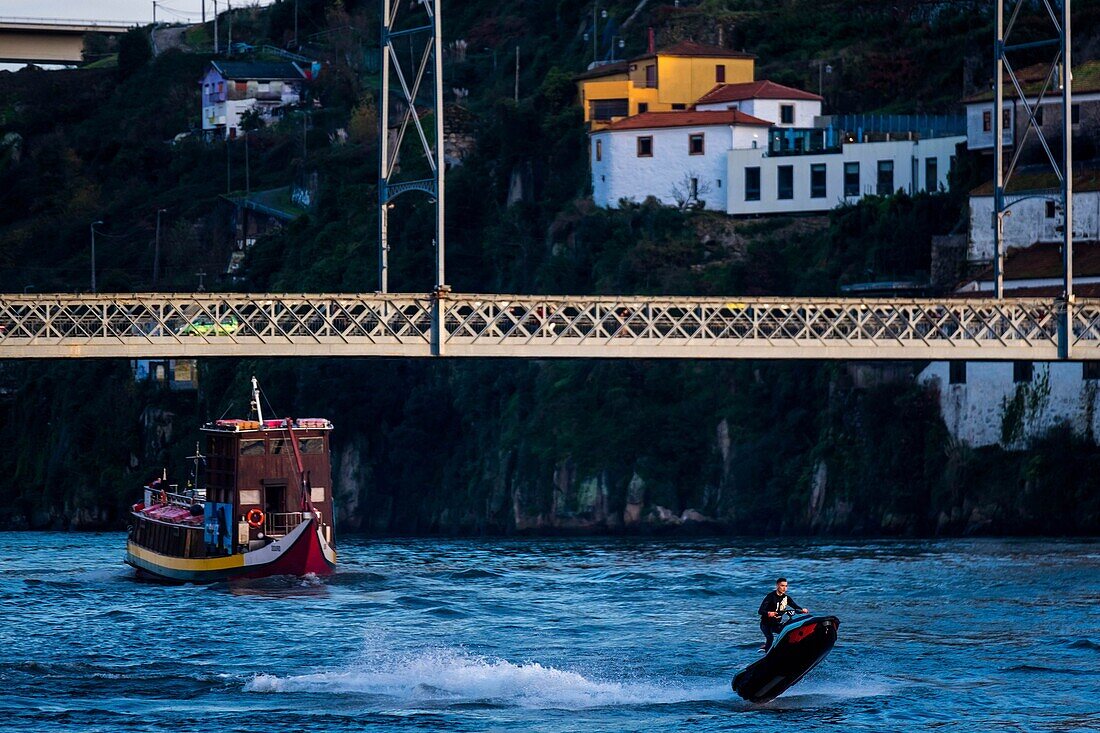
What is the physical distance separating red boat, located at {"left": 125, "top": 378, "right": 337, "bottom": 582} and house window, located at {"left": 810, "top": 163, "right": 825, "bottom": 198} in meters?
45.9

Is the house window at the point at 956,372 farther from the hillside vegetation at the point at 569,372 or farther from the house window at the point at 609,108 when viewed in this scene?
the house window at the point at 609,108

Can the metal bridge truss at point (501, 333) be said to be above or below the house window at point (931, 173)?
below

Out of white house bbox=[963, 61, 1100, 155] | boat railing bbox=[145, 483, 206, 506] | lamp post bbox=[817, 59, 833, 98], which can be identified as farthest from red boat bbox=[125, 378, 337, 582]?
lamp post bbox=[817, 59, 833, 98]

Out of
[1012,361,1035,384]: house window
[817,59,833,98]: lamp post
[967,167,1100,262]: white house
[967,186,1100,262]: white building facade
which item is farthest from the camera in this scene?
[817,59,833,98]: lamp post

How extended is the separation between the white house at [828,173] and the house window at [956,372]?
19.6 m

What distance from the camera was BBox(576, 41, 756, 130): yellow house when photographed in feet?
424

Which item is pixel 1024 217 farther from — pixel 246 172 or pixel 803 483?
pixel 246 172

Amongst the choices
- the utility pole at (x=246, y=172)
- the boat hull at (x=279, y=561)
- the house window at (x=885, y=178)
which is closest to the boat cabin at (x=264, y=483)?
the boat hull at (x=279, y=561)

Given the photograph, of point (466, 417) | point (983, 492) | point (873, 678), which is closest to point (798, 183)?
point (466, 417)

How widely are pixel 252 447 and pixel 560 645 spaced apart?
22.5 m

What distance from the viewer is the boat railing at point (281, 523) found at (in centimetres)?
7550

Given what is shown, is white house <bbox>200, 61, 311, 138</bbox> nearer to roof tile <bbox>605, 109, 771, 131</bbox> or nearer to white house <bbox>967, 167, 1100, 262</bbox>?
roof tile <bbox>605, 109, 771, 131</bbox>

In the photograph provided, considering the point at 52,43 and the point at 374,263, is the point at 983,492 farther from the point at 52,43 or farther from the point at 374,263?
the point at 52,43

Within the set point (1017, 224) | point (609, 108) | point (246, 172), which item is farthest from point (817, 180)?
point (246, 172)
